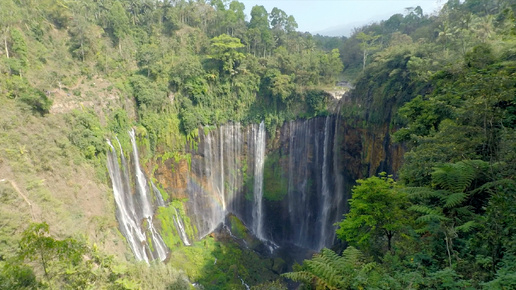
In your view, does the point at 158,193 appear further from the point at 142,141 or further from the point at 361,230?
the point at 361,230

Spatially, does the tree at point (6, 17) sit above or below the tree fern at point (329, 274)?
above

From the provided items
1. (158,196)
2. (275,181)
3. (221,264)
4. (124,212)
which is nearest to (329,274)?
(124,212)

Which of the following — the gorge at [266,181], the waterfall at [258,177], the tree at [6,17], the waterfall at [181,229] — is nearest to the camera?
the tree at [6,17]

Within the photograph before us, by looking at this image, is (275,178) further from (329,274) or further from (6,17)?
(6,17)

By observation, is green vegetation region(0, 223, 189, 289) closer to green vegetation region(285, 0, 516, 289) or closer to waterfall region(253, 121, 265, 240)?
green vegetation region(285, 0, 516, 289)

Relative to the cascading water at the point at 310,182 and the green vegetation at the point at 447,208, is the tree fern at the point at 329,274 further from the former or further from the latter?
the cascading water at the point at 310,182

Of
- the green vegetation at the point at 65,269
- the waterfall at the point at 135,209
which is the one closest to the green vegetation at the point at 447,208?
the green vegetation at the point at 65,269
